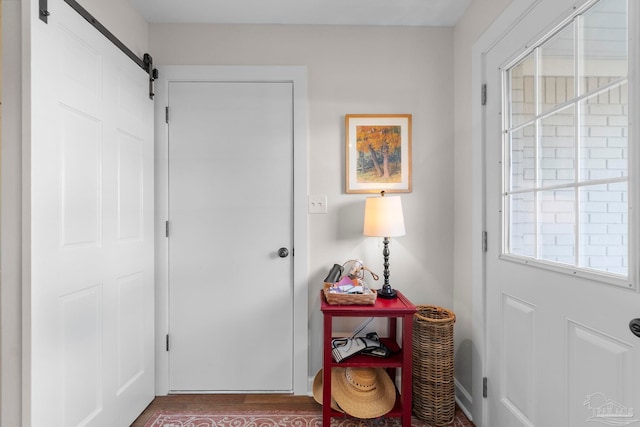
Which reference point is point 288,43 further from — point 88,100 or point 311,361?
point 311,361

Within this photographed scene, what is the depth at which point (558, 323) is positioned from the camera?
119 cm

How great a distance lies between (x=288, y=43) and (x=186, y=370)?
2.24 meters

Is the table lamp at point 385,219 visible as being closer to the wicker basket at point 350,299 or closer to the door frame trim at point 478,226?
the wicker basket at point 350,299

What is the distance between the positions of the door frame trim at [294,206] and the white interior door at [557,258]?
107 cm

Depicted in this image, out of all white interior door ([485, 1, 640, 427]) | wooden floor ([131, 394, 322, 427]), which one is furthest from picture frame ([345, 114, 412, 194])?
wooden floor ([131, 394, 322, 427])

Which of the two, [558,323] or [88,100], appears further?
[88,100]

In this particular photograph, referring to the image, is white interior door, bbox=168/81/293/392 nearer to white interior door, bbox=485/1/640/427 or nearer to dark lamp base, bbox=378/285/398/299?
dark lamp base, bbox=378/285/398/299

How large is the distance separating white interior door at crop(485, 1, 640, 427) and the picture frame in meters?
0.53

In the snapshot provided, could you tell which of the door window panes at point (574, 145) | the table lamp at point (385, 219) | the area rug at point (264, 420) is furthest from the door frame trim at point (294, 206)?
the door window panes at point (574, 145)

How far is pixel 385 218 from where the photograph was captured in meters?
1.80

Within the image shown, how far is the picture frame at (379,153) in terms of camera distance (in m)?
2.05

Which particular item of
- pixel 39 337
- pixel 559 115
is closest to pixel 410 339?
pixel 559 115

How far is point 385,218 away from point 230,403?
1.49 metres

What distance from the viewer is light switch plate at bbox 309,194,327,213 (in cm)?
205
